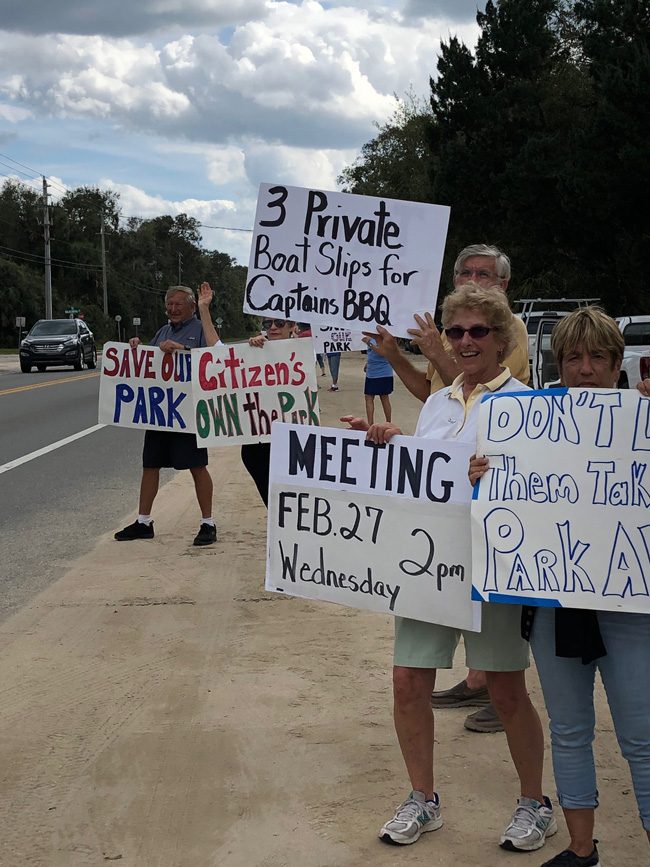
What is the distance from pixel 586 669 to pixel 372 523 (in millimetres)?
916

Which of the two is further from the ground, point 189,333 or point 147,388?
point 189,333

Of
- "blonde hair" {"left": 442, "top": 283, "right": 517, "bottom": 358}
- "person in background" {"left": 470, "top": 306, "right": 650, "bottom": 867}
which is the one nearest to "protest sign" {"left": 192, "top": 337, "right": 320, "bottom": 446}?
"blonde hair" {"left": 442, "top": 283, "right": 517, "bottom": 358}

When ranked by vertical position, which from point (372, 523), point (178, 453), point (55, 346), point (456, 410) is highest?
point (456, 410)

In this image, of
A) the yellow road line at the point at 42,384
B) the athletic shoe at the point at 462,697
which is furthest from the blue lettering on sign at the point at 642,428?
the yellow road line at the point at 42,384

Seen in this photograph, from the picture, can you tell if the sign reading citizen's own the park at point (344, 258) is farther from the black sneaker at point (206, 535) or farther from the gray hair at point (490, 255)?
the black sneaker at point (206, 535)

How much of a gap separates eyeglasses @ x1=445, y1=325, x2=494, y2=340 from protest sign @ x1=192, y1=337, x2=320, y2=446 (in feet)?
10.8

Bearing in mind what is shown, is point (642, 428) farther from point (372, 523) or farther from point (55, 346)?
point (55, 346)

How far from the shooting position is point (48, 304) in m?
63.8

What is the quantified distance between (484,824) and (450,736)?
0.81m

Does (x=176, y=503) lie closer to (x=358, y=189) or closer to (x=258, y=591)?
(x=258, y=591)

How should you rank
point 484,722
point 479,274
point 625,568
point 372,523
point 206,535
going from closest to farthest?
point 625,568 → point 372,523 → point 479,274 → point 484,722 → point 206,535

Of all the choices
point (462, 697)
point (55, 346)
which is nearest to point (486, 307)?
point (462, 697)

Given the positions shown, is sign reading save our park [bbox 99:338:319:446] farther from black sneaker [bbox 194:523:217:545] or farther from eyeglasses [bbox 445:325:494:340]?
eyeglasses [bbox 445:325:494:340]

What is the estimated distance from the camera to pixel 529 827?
138 inches
